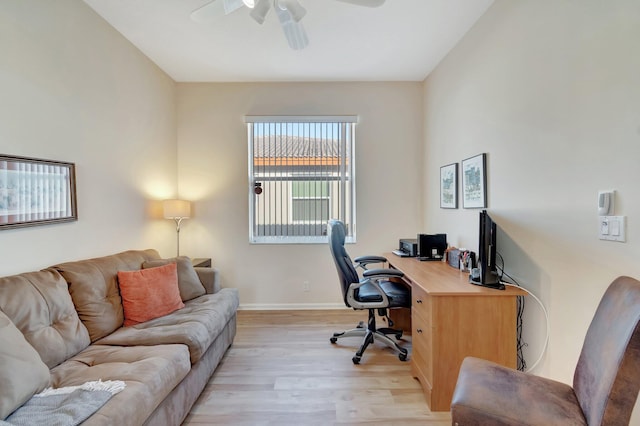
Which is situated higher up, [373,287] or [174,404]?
[373,287]

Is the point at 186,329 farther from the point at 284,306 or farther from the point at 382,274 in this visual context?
the point at 284,306

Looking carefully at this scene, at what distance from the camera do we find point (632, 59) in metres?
1.22

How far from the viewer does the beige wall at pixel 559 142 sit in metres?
1.27

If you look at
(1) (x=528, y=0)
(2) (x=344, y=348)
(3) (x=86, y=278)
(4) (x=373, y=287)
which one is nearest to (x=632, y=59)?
(1) (x=528, y=0)

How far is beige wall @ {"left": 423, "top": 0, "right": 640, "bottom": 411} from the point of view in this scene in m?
1.27

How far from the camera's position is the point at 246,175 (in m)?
3.61

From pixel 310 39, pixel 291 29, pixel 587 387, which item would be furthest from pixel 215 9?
pixel 587 387

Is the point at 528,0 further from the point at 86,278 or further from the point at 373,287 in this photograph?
the point at 86,278

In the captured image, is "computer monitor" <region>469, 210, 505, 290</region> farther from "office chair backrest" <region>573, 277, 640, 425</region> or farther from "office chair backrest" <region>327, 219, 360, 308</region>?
"office chair backrest" <region>327, 219, 360, 308</region>

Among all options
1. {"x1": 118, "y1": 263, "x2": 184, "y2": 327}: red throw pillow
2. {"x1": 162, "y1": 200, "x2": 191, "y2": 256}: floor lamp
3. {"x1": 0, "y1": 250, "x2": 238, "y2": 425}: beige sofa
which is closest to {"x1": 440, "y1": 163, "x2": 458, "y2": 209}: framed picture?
{"x1": 0, "y1": 250, "x2": 238, "y2": 425}: beige sofa

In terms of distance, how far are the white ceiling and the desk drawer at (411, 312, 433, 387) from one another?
234 centimetres

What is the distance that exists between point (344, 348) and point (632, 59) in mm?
2576

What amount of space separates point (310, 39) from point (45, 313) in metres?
2.75

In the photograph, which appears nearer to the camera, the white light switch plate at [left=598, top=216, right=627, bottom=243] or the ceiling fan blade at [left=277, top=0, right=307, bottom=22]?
the white light switch plate at [left=598, top=216, right=627, bottom=243]
